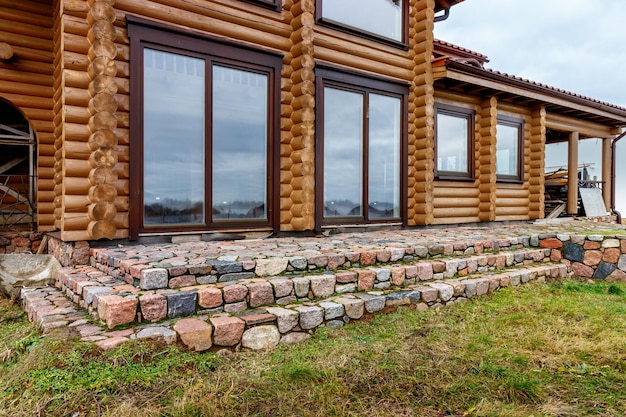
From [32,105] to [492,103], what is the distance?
8607 millimetres

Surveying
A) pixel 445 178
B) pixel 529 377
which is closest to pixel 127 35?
pixel 529 377

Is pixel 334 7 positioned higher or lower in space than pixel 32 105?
higher

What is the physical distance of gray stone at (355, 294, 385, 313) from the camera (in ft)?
13.4

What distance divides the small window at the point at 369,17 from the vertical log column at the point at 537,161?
14.7 ft

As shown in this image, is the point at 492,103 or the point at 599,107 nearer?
the point at 492,103

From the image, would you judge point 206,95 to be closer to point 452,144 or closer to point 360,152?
point 360,152

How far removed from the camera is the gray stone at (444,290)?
471cm

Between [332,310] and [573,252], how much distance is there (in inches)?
196

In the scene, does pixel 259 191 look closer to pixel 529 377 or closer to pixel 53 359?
pixel 53 359

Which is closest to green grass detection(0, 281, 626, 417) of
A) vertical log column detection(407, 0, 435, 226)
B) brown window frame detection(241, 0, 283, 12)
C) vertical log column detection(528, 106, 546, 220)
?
vertical log column detection(407, 0, 435, 226)

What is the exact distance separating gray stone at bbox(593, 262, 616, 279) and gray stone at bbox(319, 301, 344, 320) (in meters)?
4.95

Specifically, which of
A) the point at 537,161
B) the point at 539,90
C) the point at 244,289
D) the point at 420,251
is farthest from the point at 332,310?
the point at 537,161

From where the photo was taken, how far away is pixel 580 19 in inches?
2854

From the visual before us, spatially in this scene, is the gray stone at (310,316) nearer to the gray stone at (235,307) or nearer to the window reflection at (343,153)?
the gray stone at (235,307)
